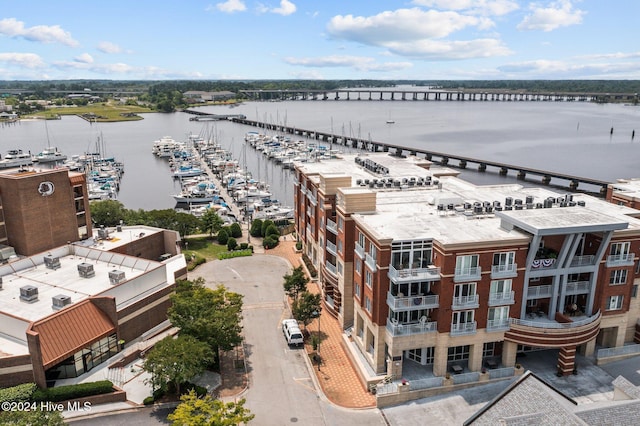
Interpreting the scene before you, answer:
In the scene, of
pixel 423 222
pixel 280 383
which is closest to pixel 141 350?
pixel 280 383

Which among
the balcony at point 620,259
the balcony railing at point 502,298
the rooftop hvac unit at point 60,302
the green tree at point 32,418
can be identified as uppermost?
the balcony at point 620,259

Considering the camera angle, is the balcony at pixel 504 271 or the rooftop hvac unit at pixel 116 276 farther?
the rooftop hvac unit at pixel 116 276

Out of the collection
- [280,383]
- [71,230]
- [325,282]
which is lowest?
[280,383]

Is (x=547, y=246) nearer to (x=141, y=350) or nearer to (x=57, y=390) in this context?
(x=141, y=350)

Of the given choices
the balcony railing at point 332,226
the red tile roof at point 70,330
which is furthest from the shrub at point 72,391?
the balcony railing at point 332,226

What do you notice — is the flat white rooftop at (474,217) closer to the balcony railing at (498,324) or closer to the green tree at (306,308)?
the balcony railing at (498,324)

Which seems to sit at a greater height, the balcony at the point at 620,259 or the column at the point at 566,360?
the balcony at the point at 620,259

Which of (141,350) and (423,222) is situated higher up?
(423,222)

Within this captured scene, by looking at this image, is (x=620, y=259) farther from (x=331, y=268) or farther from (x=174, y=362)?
(x=174, y=362)
